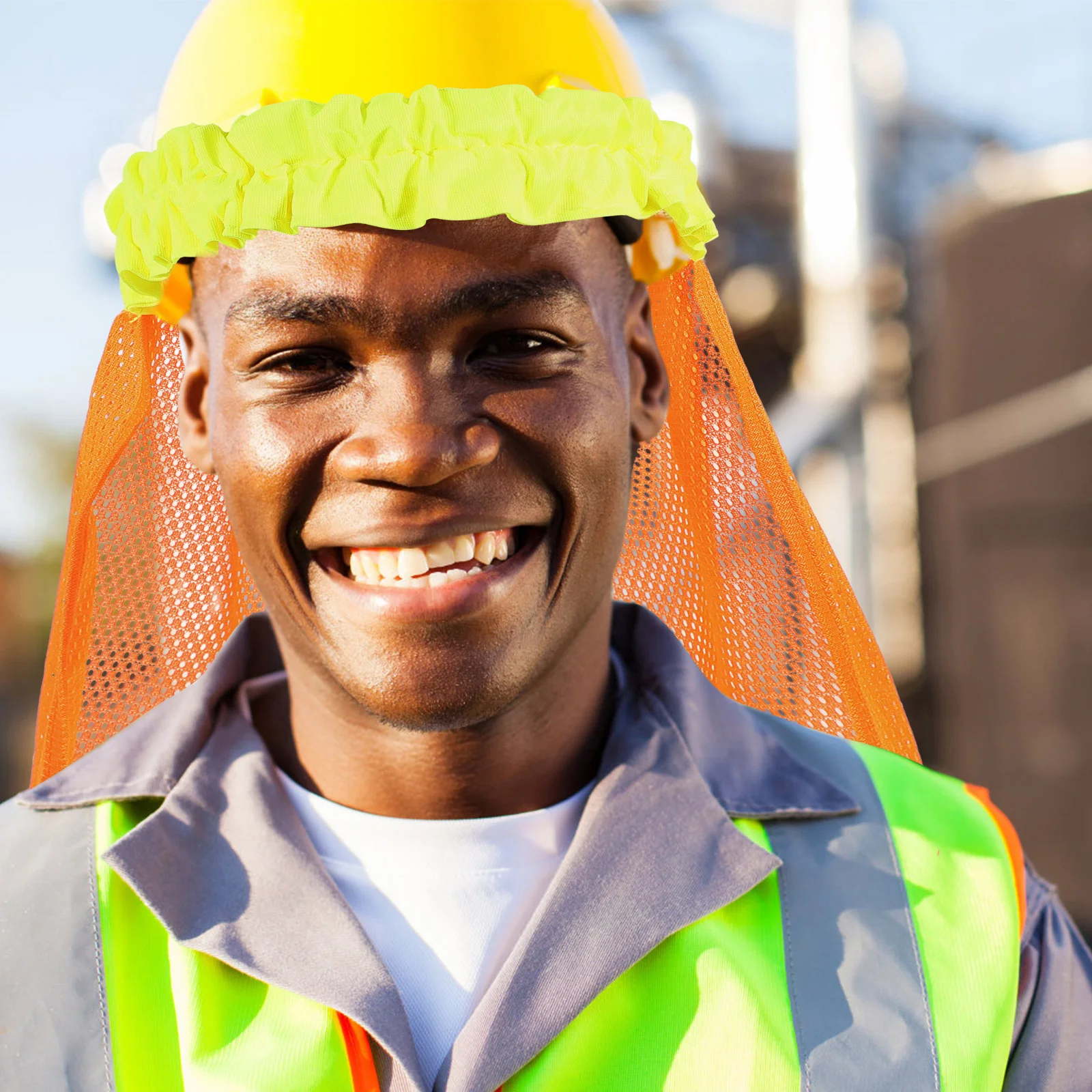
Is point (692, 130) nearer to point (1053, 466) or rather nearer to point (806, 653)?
point (806, 653)

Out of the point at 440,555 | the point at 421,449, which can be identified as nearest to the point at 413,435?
the point at 421,449

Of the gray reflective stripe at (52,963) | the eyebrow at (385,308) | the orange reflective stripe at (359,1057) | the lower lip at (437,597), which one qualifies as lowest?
the orange reflective stripe at (359,1057)

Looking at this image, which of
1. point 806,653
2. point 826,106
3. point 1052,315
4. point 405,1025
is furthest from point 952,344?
point 405,1025

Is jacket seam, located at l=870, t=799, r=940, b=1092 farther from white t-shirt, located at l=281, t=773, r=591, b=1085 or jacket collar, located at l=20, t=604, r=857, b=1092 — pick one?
white t-shirt, located at l=281, t=773, r=591, b=1085

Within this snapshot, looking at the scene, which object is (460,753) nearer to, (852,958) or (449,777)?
(449,777)

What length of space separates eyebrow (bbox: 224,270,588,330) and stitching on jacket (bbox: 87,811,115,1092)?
73cm

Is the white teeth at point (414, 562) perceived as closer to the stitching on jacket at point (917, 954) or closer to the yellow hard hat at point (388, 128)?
the yellow hard hat at point (388, 128)

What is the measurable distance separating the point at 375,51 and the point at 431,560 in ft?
2.14

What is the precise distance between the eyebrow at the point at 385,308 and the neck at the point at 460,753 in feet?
1.62

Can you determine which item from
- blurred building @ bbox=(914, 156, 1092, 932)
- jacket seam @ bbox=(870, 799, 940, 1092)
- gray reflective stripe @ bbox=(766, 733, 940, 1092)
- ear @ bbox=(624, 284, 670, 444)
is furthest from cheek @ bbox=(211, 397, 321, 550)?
blurred building @ bbox=(914, 156, 1092, 932)

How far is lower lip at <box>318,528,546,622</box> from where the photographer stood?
178cm

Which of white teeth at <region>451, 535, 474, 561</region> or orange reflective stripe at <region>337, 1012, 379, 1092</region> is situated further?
→ white teeth at <region>451, 535, 474, 561</region>

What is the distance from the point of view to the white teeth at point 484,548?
1805mm

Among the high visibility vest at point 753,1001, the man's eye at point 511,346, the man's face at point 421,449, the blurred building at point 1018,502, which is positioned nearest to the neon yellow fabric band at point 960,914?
the high visibility vest at point 753,1001
